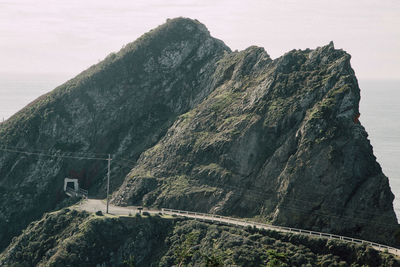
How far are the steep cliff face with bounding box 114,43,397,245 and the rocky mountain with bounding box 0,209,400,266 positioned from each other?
6.78 m

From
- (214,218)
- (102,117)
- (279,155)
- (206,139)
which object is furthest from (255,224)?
(102,117)

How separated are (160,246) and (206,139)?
91.5 feet

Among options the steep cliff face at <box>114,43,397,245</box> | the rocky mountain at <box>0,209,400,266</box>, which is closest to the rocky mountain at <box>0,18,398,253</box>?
the steep cliff face at <box>114,43,397,245</box>

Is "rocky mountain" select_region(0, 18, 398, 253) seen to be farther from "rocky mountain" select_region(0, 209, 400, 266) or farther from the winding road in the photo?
"rocky mountain" select_region(0, 209, 400, 266)

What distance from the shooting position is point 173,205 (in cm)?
11925

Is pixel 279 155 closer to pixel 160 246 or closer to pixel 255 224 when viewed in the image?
pixel 255 224

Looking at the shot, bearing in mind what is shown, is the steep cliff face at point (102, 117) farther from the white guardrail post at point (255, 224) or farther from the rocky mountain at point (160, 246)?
the white guardrail post at point (255, 224)

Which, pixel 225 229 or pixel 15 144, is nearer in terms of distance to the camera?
pixel 225 229

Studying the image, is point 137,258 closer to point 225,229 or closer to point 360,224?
point 225,229

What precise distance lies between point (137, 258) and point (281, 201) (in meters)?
28.3

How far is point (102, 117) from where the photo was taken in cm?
15138

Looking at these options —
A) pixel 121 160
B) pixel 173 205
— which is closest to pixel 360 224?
pixel 173 205

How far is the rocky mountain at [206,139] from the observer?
105188 mm

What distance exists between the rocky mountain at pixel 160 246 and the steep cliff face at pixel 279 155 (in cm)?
678
